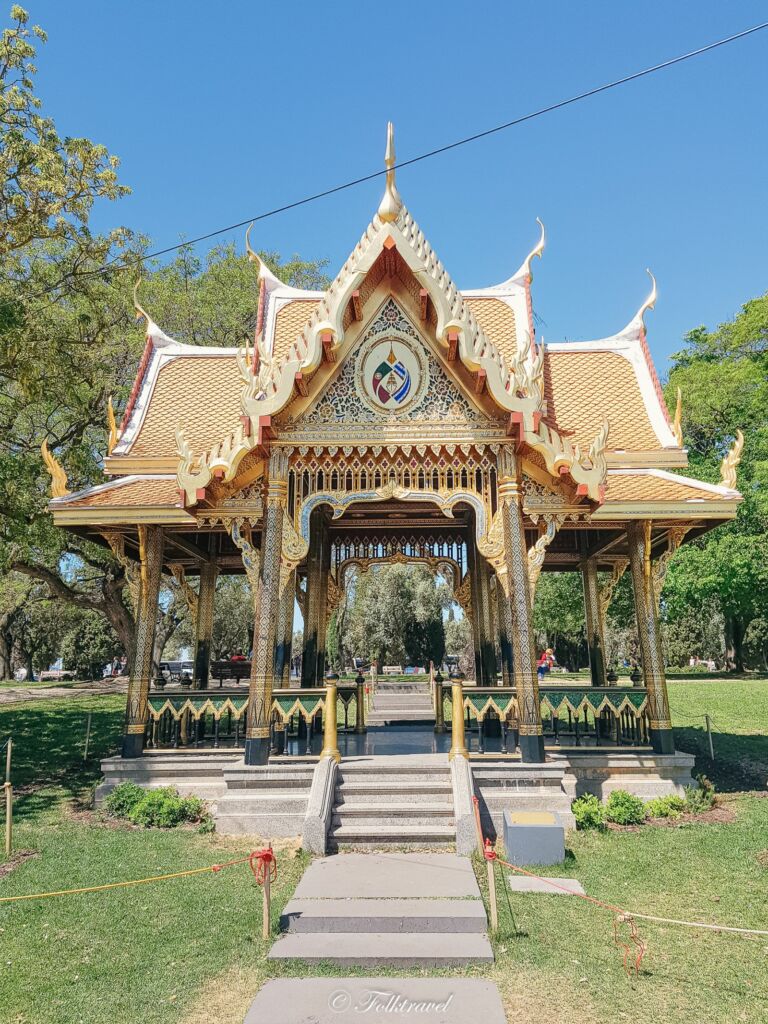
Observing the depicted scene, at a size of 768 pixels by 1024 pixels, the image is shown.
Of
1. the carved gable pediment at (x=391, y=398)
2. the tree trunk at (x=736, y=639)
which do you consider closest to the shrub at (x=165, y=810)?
the carved gable pediment at (x=391, y=398)

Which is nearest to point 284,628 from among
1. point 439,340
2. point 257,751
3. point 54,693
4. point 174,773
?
point 257,751

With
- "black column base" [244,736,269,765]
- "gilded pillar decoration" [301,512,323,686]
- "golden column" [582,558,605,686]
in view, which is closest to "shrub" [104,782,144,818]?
"black column base" [244,736,269,765]

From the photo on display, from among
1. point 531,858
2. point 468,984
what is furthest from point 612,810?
point 468,984

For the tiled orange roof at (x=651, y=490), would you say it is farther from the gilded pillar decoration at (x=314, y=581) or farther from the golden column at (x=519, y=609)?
the gilded pillar decoration at (x=314, y=581)

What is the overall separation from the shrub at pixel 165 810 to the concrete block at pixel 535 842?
4078 millimetres

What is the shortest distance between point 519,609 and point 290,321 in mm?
7333

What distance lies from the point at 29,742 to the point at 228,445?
9245 mm

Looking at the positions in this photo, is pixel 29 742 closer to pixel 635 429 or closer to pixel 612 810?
pixel 612 810

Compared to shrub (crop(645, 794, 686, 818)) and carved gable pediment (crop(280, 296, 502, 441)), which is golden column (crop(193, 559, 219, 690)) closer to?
carved gable pediment (crop(280, 296, 502, 441))

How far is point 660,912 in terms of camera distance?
610cm

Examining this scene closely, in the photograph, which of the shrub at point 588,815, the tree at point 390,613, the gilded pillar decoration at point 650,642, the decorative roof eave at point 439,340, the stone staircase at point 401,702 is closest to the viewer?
the shrub at point 588,815

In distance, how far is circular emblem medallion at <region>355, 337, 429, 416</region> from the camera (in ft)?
31.5

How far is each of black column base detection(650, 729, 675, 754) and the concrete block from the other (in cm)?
328

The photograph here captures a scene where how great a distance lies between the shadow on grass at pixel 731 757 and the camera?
1096cm
